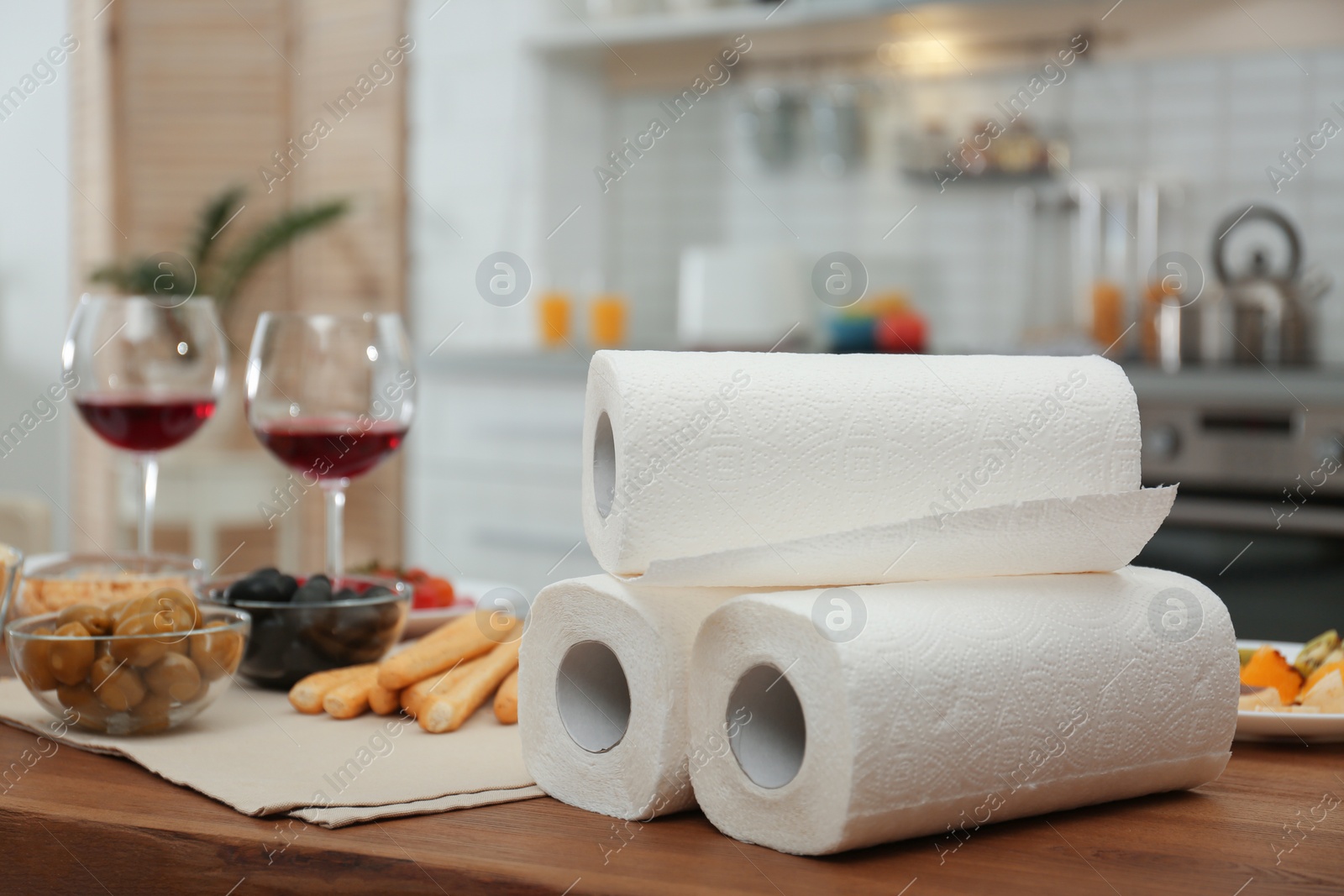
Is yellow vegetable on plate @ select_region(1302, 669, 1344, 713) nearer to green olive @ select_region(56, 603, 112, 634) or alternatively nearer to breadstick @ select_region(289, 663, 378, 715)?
breadstick @ select_region(289, 663, 378, 715)

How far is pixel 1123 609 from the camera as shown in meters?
0.61

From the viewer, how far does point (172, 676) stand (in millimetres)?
694

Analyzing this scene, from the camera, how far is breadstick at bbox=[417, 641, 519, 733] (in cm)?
72

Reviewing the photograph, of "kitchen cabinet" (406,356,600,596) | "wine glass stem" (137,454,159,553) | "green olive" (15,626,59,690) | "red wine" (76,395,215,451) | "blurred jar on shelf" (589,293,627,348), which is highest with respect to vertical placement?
"blurred jar on shelf" (589,293,627,348)

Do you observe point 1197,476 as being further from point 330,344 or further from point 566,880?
point 566,880

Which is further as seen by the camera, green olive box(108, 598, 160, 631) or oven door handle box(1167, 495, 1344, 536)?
oven door handle box(1167, 495, 1344, 536)

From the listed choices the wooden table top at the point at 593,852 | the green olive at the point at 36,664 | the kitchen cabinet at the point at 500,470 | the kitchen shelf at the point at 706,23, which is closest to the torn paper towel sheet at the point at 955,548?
the wooden table top at the point at 593,852

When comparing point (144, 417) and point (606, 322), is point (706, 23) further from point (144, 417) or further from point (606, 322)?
point (144, 417)

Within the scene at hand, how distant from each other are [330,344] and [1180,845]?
24.0 inches

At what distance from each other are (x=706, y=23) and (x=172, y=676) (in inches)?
105

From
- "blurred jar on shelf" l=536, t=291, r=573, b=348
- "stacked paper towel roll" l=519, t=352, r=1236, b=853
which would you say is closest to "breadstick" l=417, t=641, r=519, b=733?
"stacked paper towel roll" l=519, t=352, r=1236, b=853

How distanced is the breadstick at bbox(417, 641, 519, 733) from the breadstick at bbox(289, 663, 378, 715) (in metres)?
0.07

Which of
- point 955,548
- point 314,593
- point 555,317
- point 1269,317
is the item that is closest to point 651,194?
point 555,317

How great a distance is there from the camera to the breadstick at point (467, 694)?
72cm
